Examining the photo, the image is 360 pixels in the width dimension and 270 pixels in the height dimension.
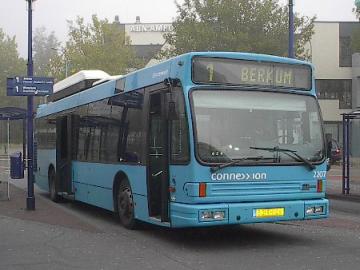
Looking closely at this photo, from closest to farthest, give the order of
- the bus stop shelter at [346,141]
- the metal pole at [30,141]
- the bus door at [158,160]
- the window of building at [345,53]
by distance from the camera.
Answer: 1. the bus door at [158,160]
2. the metal pole at [30,141]
3. the bus stop shelter at [346,141]
4. the window of building at [345,53]

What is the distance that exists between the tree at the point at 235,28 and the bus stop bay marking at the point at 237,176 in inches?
952

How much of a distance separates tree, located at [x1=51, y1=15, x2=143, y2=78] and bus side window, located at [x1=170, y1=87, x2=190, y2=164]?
34.1 m

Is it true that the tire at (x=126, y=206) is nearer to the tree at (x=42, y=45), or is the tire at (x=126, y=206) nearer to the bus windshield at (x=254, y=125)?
the bus windshield at (x=254, y=125)

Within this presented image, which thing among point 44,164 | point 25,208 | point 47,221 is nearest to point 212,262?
point 47,221

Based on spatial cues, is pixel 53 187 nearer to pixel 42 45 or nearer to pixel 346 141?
pixel 346 141

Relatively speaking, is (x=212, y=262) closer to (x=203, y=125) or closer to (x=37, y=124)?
(x=203, y=125)

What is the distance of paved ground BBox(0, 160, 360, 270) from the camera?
26.3 feet

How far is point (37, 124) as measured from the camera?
63.1 ft

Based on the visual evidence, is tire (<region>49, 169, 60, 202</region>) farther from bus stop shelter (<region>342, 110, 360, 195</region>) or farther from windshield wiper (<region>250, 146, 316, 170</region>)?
windshield wiper (<region>250, 146, 316, 170</region>)

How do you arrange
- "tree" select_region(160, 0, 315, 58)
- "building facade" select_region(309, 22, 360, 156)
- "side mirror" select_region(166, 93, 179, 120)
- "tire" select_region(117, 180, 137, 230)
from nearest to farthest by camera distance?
"side mirror" select_region(166, 93, 179, 120)
"tire" select_region(117, 180, 137, 230)
"tree" select_region(160, 0, 315, 58)
"building facade" select_region(309, 22, 360, 156)

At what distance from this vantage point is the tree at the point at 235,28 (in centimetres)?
3303

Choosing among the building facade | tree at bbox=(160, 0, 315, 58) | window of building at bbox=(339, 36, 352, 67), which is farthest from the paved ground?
window of building at bbox=(339, 36, 352, 67)

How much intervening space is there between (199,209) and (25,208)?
7.19 metres

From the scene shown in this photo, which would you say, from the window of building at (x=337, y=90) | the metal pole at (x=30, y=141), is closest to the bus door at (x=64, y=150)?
the metal pole at (x=30, y=141)
